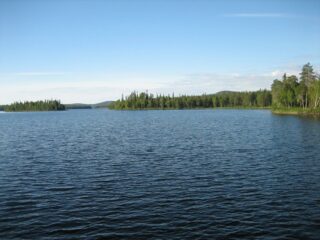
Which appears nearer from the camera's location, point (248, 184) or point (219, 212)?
point (219, 212)

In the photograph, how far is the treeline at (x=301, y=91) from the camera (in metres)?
138

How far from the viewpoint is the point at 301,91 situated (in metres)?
150

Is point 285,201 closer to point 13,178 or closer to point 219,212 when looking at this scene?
point 219,212

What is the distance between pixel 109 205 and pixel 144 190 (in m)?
4.61

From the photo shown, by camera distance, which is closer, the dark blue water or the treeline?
the dark blue water

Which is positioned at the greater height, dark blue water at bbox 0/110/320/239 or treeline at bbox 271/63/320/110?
treeline at bbox 271/63/320/110

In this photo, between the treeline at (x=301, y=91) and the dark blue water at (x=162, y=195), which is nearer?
the dark blue water at (x=162, y=195)

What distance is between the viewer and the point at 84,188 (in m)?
30.4

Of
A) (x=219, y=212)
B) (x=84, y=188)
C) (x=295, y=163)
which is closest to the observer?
(x=219, y=212)

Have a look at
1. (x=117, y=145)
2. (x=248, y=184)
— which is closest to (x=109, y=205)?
(x=248, y=184)

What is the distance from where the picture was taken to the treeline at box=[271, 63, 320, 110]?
453 ft

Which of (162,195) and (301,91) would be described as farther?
(301,91)

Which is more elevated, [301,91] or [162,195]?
[301,91]

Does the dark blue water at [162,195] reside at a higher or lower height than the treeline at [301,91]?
lower
